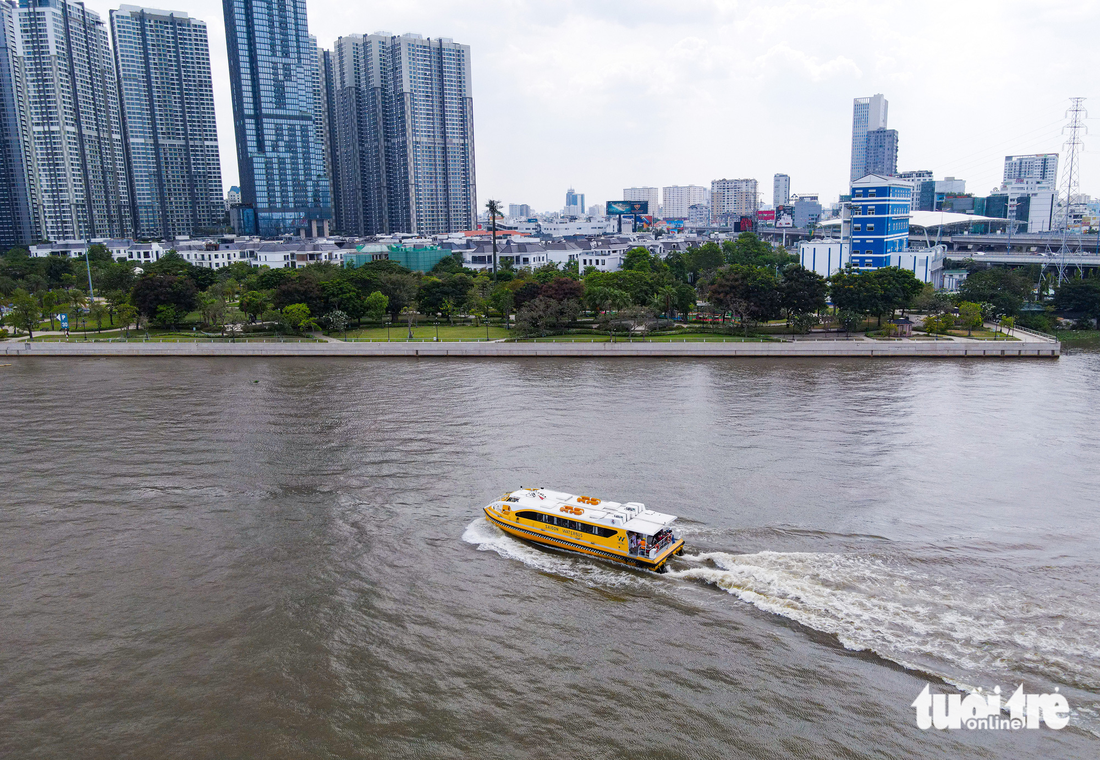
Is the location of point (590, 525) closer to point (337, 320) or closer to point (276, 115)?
point (337, 320)

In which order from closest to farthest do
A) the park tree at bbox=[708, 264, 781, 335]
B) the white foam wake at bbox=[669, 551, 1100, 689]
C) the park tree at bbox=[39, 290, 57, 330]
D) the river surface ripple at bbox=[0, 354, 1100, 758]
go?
the river surface ripple at bbox=[0, 354, 1100, 758] → the white foam wake at bbox=[669, 551, 1100, 689] → the park tree at bbox=[708, 264, 781, 335] → the park tree at bbox=[39, 290, 57, 330]

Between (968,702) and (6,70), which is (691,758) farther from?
(6,70)

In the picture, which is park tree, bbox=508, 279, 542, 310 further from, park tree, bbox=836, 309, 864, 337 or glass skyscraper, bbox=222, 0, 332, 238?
glass skyscraper, bbox=222, 0, 332, 238

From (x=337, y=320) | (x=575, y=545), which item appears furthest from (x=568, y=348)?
(x=575, y=545)

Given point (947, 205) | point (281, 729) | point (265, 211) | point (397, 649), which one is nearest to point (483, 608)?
point (397, 649)

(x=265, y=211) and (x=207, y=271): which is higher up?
(x=265, y=211)

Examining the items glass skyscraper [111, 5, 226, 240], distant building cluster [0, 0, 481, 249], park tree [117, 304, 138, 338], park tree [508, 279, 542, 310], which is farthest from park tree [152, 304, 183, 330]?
glass skyscraper [111, 5, 226, 240]

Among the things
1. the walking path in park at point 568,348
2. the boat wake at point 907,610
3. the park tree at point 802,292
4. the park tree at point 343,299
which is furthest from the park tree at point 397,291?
the boat wake at point 907,610
